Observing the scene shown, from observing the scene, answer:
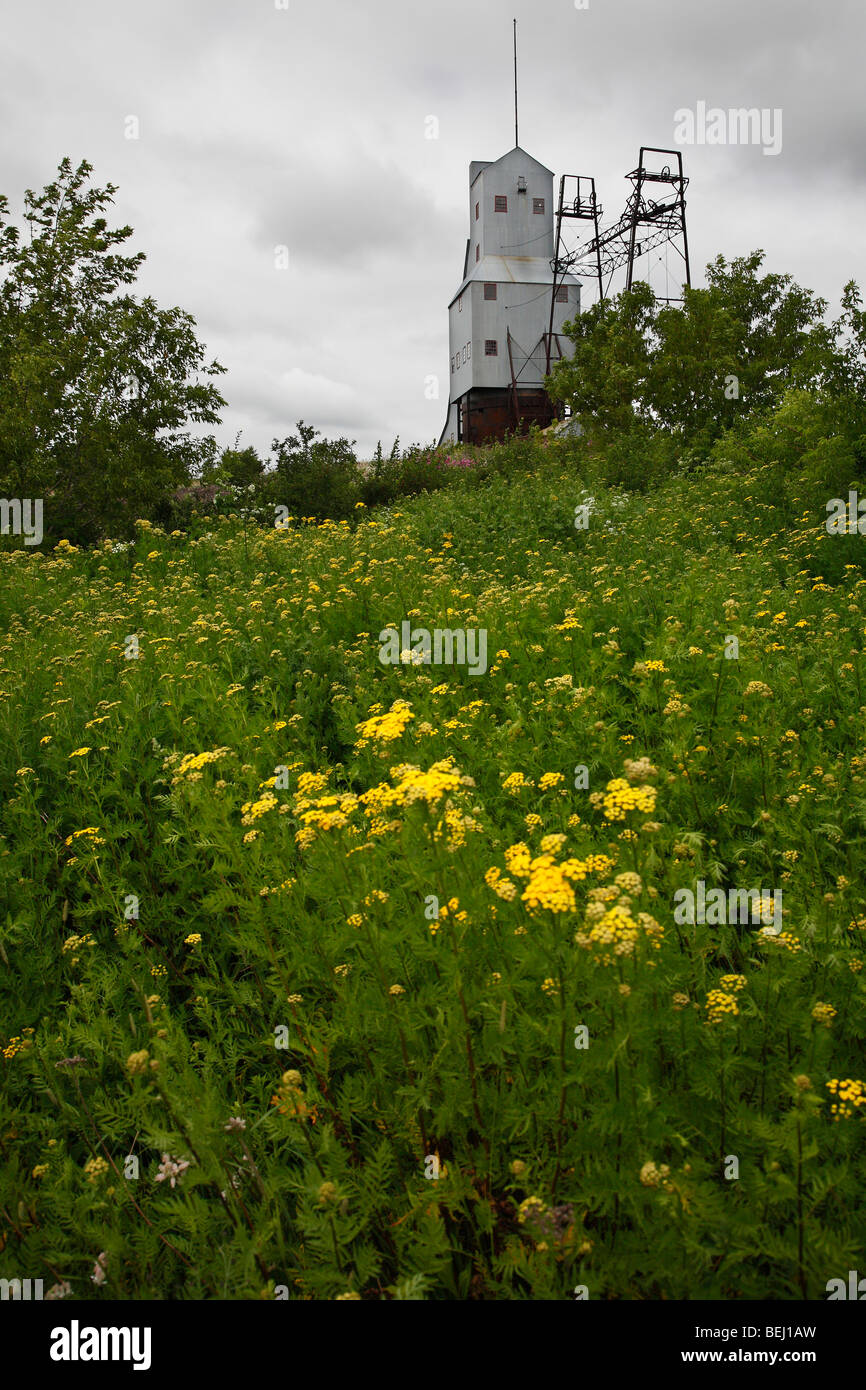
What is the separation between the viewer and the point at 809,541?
916 cm

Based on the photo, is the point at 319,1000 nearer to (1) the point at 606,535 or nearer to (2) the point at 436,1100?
(2) the point at 436,1100

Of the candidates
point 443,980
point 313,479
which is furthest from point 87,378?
point 443,980

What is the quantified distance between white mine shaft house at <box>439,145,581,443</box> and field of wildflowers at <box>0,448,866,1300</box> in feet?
111

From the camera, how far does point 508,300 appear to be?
1439 inches

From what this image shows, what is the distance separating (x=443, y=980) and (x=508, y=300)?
39.8 metres

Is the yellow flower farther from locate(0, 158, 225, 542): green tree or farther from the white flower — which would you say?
locate(0, 158, 225, 542): green tree

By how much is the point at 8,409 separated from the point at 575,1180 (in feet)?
48.1

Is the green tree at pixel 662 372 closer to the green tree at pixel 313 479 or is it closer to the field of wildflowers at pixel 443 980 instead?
the green tree at pixel 313 479

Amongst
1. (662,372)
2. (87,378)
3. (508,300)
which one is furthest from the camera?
(508,300)

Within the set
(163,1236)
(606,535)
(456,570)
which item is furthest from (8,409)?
(163,1236)

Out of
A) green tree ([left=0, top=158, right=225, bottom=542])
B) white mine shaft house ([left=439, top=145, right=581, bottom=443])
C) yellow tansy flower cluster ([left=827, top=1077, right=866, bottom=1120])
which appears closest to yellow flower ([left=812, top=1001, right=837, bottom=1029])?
yellow tansy flower cluster ([left=827, top=1077, right=866, bottom=1120])

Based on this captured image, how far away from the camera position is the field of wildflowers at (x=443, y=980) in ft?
7.13

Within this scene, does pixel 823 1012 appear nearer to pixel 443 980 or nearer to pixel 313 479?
pixel 443 980

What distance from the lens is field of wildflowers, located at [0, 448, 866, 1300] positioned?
2.17 meters
